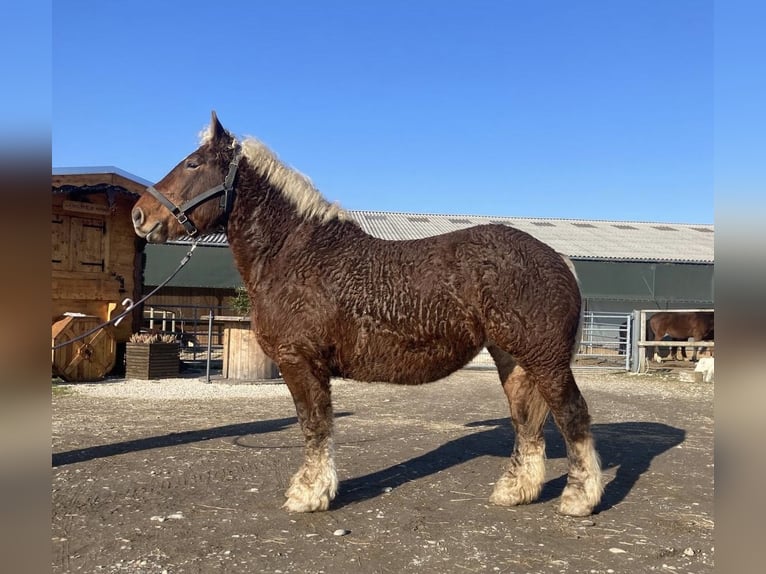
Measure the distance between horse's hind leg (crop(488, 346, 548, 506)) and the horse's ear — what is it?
284 centimetres

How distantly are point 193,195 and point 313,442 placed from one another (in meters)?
2.17

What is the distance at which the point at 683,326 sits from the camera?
1812 cm

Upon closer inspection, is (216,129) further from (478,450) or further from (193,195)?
(478,450)

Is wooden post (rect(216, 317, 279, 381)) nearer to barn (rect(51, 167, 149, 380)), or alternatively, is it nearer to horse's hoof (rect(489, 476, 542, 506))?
barn (rect(51, 167, 149, 380))

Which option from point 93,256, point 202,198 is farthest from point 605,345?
point 202,198

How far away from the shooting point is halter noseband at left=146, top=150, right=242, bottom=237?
14.0 ft

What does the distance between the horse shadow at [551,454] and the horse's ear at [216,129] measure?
3.10 m

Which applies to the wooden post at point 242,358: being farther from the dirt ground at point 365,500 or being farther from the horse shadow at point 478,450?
the horse shadow at point 478,450

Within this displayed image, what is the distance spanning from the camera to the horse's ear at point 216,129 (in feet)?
14.0

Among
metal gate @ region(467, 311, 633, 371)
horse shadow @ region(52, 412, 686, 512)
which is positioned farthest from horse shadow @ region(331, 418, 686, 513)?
metal gate @ region(467, 311, 633, 371)
